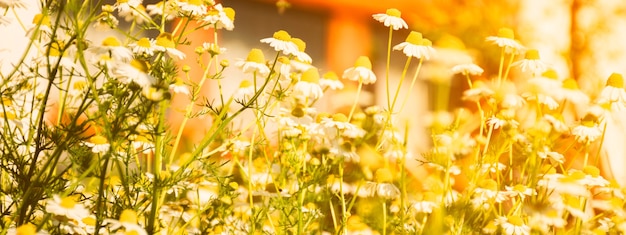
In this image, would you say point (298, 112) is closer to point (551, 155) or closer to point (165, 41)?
point (165, 41)

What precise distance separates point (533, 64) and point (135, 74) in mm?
1226

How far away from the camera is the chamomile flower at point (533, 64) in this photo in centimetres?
214

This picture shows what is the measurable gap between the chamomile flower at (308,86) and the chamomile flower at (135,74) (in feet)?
2.02

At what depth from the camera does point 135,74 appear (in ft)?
4.57

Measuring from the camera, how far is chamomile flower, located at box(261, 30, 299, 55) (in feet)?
5.99

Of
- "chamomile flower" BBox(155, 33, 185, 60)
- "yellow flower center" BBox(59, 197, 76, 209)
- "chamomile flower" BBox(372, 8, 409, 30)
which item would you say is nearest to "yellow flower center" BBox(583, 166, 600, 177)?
"chamomile flower" BBox(372, 8, 409, 30)

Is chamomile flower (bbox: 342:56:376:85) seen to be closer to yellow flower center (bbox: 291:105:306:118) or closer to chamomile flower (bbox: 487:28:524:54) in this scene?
yellow flower center (bbox: 291:105:306:118)

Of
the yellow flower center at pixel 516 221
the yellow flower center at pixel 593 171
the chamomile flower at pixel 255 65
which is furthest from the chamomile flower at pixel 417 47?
the yellow flower center at pixel 593 171

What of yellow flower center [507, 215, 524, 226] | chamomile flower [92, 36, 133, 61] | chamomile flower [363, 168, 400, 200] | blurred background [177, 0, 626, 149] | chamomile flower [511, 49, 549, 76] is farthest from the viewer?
blurred background [177, 0, 626, 149]

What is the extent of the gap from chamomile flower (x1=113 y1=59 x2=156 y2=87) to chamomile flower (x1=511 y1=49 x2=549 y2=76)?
1150 mm

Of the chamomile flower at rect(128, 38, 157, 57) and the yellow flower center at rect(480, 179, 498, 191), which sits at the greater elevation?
the chamomile flower at rect(128, 38, 157, 57)

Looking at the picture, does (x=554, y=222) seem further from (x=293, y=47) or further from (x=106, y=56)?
(x=106, y=56)

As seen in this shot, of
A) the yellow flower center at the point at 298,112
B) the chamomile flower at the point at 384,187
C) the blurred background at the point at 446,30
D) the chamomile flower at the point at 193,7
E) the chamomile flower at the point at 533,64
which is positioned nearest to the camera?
the chamomile flower at the point at 193,7

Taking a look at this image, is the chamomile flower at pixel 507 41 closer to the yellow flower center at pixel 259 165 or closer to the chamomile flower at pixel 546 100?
the chamomile flower at pixel 546 100
